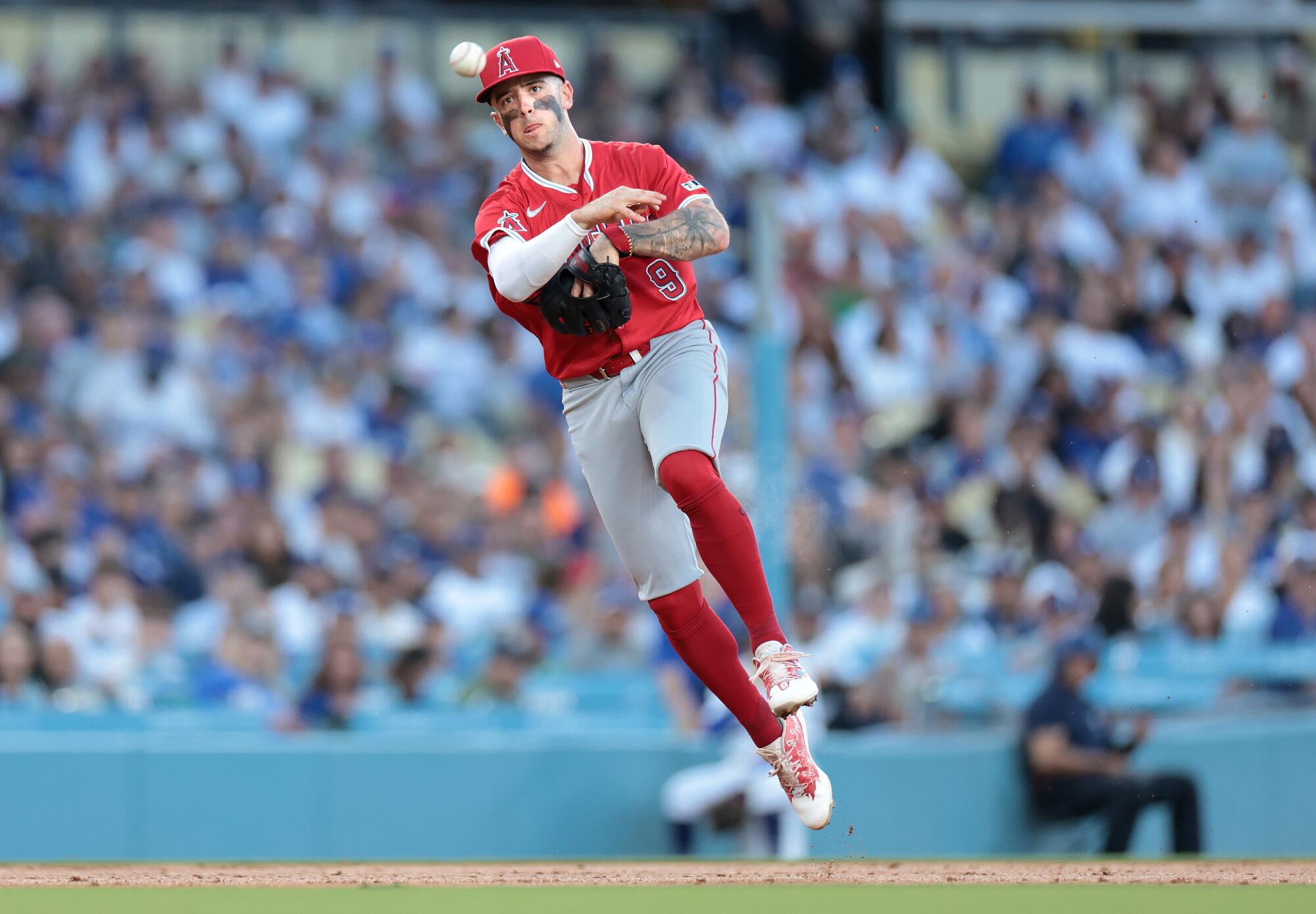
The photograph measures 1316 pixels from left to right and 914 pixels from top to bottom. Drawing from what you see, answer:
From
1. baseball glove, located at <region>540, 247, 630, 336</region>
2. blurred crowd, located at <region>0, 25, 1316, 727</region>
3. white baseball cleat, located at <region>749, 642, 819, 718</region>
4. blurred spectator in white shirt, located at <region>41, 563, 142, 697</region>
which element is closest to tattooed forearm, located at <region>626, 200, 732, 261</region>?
baseball glove, located at <region>540, 247, 630, 336</region>

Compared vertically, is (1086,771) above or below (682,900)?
below

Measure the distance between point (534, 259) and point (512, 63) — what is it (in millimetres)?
638

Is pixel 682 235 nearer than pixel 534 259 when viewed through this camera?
No

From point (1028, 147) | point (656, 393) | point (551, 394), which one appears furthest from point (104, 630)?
point (1028, 147)

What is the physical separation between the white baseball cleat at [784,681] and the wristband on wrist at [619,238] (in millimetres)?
1225

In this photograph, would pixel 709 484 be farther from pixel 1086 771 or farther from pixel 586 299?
pixel 1086 771

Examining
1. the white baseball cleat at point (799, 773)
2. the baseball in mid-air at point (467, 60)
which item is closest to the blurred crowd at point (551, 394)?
the white baseball cleat at point (799, 773)

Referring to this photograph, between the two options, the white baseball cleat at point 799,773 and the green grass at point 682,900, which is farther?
the white baseball cleat at point 799,773

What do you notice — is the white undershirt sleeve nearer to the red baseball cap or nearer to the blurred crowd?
the red baseball cap

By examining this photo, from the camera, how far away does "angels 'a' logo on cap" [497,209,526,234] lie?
16.0 ft

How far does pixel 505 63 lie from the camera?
16.3ft

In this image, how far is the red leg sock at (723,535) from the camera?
4969mm

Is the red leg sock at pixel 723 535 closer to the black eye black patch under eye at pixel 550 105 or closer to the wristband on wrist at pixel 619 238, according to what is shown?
the wristband on wrist at pixel 619 238

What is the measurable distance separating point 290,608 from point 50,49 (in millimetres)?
5267
